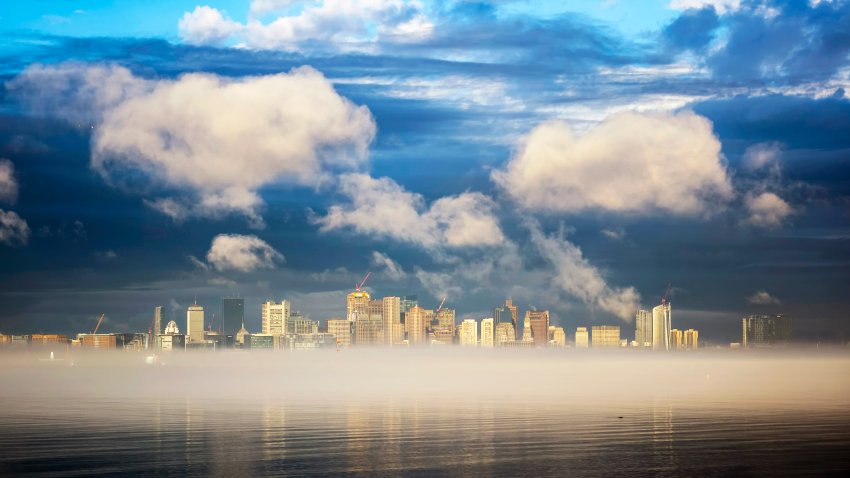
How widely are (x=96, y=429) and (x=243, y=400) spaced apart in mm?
68041

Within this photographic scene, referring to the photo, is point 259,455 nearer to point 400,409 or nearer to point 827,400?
point 400,409

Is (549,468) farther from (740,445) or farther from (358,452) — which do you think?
(740,445)

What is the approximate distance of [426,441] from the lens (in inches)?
4055

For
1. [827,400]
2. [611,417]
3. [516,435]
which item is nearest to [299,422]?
[516,435]

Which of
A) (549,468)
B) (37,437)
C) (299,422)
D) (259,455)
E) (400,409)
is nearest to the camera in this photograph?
(549,468)

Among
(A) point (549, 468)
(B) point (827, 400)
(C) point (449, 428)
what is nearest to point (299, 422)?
(C) point (449, 428)

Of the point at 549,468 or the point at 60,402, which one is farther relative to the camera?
the point at 60,402

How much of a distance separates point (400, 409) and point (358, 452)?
213 ft

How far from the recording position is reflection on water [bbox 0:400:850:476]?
3260 inches

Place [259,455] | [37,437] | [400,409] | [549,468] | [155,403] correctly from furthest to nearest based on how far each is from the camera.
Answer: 1. [155,403]
2. [400,409]
3. [37,437]
4. [259,455]
5. [549,468]

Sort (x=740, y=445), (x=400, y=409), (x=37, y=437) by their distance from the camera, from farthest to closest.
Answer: (x=400, y=409)
(x=37, y=437)
(x=740, y=445)

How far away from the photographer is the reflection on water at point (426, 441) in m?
82.8

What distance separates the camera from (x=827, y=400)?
18012cm

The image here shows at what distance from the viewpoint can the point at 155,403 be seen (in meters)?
176
